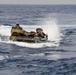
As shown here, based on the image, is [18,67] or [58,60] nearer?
[18,67]

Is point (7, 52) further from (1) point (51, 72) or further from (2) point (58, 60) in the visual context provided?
(1) point (51, 72)

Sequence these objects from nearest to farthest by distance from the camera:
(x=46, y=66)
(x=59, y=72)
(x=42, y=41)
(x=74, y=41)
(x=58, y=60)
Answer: (x=59, y=72) < (x=46, y=66) < (x=58, y=60) < (x=42, y=41) < (x=74, y=41)

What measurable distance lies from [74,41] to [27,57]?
1701 cm

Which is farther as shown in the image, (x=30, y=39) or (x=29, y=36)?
(x=29, y=36)

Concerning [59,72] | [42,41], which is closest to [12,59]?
[59,72]

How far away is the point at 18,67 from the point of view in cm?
4012

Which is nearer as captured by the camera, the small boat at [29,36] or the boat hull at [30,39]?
the boat hull at [30,39]

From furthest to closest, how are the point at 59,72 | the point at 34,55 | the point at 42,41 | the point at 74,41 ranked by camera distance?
the point at 74,41 → the point at 42,41 → the point at 34,55 → the point at 59,72

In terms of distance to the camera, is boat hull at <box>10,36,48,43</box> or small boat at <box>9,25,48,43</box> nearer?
boat hull at <box>10,36,48,43</box>

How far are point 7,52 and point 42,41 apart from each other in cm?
855

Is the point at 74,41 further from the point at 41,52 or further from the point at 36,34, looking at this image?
the point at 41,52

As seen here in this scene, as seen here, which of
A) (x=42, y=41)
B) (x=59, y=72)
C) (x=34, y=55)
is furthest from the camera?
(x=42, y=41)

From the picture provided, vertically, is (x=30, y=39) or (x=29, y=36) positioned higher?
(x=29, y=36)

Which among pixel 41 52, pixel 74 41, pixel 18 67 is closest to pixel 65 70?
pixel 18 67
